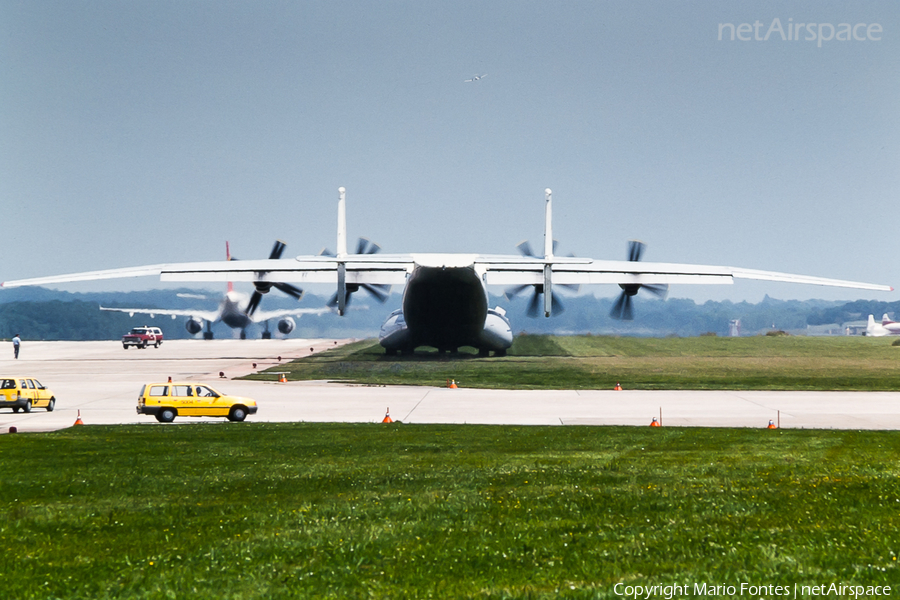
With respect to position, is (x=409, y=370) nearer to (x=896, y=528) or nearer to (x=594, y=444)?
(x=594, y=444)

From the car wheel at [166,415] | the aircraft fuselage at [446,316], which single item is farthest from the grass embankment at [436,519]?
the aircraft fuselage at [446,316]

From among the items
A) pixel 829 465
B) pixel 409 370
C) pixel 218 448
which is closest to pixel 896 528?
pixel 829 465

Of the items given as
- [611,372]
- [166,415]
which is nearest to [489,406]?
[166,415]

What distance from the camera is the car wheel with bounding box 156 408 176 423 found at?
24250mm

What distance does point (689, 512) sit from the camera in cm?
1003

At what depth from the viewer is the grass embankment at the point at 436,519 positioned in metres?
7.24

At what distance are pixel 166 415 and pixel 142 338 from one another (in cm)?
5531

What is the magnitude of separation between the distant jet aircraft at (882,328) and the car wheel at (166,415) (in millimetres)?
146910

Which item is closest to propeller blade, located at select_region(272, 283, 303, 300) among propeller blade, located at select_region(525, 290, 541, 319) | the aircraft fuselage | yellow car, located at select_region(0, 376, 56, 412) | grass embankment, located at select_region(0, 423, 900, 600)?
the aircraft fuselage

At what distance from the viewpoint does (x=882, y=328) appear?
15162 cm

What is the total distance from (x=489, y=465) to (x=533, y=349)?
54295mm

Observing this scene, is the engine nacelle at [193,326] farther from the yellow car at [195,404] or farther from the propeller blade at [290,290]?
the yellow car at [195,404]

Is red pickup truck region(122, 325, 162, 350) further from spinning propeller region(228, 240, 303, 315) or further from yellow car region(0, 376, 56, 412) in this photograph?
yellow car region(0, 376, 56, 412)

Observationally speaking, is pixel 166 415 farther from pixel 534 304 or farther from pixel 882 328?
pixel 882 328
